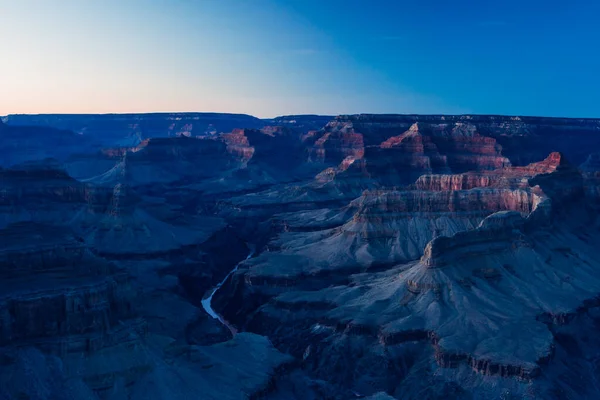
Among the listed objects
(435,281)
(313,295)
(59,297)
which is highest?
(59,297)

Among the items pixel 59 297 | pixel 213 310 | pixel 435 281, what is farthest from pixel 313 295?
pixel 59 297

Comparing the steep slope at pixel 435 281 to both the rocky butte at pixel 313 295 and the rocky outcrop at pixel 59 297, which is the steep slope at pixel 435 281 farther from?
the rocky outcrop at pixel 59 297

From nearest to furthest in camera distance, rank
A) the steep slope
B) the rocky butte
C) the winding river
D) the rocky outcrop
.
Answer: the rocky outcrop
the rocky butte
the steep slope
the winding river

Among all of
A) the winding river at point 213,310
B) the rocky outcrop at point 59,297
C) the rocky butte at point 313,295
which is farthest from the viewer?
the winding river at point 213,310

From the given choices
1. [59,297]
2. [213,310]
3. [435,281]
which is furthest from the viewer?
[213,310]

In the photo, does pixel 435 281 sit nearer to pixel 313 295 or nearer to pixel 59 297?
pixel 313 295

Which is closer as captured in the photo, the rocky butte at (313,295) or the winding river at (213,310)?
the rocky butte at (313,295)

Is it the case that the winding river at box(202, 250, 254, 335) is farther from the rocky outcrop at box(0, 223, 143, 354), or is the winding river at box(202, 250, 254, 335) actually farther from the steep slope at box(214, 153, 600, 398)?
the rocky outcrop at box(0, 223, 143, 354)

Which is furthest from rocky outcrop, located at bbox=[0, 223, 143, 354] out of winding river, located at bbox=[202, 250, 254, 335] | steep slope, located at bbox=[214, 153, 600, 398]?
winding river, located at bbox=[202, 250, 254, 335]

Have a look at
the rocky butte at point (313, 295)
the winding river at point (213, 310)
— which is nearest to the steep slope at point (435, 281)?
the rocky butte at point (313, 295)

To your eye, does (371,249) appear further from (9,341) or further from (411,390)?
(9,341)
